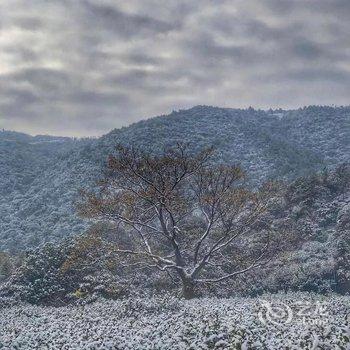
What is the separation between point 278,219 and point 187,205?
11817 mm

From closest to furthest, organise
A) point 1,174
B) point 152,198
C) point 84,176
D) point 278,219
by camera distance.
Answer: point 152,198
point 278,219
point 84,176
point 1,174

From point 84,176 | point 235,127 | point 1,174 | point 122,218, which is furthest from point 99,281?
point 235,127

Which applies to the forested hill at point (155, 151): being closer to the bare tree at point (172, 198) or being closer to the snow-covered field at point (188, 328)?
the bare tree at point (172, 198)

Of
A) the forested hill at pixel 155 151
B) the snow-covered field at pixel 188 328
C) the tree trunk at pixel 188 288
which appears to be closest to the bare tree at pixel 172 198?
the tree trunk at pixel 188 288

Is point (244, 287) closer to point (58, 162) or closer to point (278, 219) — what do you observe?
point (278, 219)

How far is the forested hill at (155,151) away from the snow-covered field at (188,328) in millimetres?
A: 37118

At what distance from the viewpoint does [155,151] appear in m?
81.4

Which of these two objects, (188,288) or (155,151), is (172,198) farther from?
(155,151)

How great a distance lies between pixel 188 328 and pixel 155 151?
67943mm

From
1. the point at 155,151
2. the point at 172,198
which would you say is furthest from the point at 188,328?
the point at 155,151

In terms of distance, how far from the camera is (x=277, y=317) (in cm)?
1510

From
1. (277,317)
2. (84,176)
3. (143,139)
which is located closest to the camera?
(277,317)

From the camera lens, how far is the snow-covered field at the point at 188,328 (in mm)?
12266

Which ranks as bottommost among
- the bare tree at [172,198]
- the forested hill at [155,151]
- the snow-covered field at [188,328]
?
the snow-covered field at [188,328]
